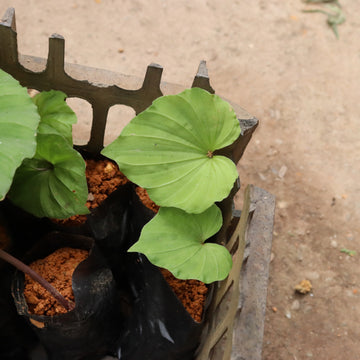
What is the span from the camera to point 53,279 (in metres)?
1.26

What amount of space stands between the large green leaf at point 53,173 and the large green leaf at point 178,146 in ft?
0.31

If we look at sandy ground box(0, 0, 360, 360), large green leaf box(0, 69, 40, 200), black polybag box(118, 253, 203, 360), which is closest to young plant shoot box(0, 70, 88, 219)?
large green leaf box(0, 69, 40, 200)

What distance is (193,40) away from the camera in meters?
2.88

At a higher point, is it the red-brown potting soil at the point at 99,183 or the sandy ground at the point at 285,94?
the red-brown potting soil at the point at 99,183

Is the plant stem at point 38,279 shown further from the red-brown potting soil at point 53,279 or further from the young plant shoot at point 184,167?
the young plant shoot at point 184,167

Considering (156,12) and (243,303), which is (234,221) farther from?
(156,12)

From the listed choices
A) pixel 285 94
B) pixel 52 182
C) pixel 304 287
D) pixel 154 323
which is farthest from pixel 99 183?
pixel 285 94

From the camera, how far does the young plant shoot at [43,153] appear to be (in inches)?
38.7

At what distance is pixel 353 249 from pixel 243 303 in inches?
A: 58.6

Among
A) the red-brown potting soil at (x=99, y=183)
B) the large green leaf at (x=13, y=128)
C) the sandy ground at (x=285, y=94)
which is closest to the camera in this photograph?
the large green leaf at (x=13, y=128)

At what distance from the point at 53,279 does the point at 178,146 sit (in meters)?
0.47

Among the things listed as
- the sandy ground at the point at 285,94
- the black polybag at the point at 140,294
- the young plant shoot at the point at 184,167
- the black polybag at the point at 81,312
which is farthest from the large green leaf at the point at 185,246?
the sandy ground at the point at 285,94

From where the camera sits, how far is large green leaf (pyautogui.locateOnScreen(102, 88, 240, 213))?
44.7 inches

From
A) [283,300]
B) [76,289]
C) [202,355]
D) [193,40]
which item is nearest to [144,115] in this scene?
[76,289]
